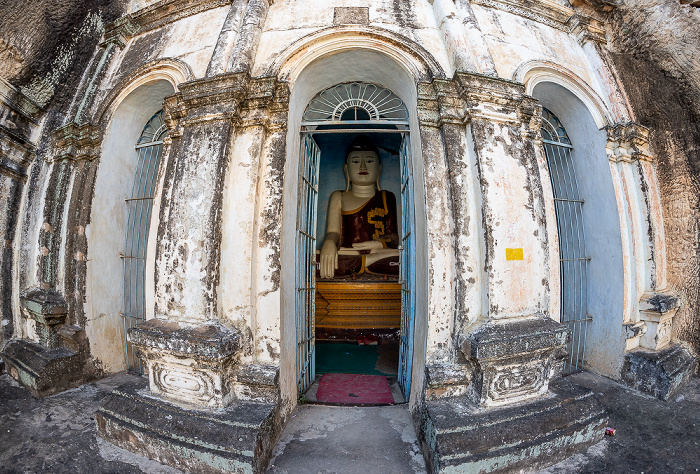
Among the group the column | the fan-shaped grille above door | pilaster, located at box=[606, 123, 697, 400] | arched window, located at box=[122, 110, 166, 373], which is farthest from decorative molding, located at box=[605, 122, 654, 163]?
arched window, located at box=[122, 110, 166, 373]

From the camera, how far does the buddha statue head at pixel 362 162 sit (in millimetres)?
8273

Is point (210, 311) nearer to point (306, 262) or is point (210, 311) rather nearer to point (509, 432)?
point (306, 262)

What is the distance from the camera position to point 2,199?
483cm

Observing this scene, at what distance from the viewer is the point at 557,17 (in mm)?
4848

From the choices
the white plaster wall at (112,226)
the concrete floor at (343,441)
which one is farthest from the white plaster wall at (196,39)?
the concrete floor at (343,441)

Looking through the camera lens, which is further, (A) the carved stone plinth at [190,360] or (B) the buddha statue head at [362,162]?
(B) the buddha statue head at [362,162]

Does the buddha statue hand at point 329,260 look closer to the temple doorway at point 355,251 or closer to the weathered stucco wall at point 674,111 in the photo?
the temple doorway at point 355,251

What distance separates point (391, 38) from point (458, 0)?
1.09m

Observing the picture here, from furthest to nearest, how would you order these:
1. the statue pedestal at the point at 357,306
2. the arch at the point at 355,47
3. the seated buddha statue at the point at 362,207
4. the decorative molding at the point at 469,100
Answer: the seated buddha statue at the point at 362,207
the statue pedestal at the point at 357,306
the arch at the point at 355,47
the decorative molding at the point at 469,100

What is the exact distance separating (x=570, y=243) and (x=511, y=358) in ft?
9.01

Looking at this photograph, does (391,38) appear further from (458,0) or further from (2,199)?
(2,199)

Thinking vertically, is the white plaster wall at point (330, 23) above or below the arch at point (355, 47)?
above

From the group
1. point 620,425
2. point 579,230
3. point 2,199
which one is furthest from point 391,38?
point 2,199

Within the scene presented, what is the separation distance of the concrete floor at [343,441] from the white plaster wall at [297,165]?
1.57ft
